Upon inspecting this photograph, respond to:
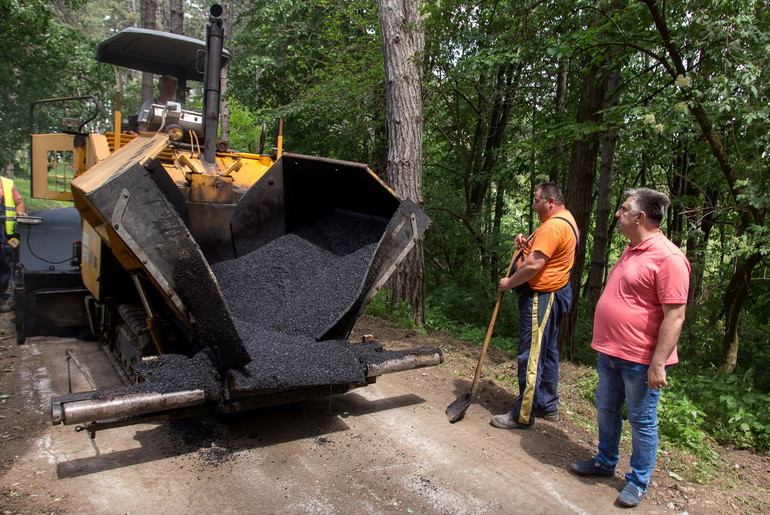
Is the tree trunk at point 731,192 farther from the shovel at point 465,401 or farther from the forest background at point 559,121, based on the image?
the shovel at point 465,401

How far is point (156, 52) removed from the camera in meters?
6.63

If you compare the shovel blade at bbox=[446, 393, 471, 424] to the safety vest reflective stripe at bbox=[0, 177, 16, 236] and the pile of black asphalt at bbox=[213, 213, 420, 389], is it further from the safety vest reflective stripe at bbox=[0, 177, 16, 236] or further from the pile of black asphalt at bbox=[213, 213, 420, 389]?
the safety vest reflective stripe at bbox=[0, 177, 16, 236]

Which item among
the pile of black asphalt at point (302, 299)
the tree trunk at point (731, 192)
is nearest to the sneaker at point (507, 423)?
the pile of black asphalt at point (302, 299)

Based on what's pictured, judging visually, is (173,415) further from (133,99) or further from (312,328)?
(133,99)

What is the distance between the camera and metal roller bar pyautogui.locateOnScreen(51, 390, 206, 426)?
2727 millimetres

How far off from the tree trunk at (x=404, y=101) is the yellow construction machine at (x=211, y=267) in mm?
1953

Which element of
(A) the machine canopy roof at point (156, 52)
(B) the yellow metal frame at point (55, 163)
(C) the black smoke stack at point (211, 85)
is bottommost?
(B) the yellow metal frame at point (55, 163)

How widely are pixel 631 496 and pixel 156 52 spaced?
665cm

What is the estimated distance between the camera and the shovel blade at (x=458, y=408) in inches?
154

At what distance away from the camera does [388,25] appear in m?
6.92

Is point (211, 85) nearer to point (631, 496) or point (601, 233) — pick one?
point (631, 496)

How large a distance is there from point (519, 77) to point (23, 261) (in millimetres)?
8780

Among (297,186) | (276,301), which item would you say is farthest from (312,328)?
(297,186)

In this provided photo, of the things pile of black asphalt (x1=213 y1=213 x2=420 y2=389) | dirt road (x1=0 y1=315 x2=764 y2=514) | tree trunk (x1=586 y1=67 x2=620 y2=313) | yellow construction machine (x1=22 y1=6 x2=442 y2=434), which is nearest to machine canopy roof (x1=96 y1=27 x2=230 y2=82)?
yellow construction machine (x1=22 y1=6 x2=442 y2=434)
